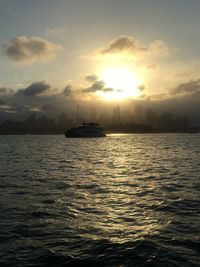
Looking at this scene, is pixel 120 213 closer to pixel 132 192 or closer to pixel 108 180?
pixel 132 192

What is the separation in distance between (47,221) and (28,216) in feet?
5.31

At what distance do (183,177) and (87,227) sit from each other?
920 inches

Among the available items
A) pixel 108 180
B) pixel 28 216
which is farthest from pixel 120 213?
pixel 108 180

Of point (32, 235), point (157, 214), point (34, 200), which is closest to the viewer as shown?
point (32, 235)

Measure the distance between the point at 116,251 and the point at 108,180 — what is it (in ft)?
74.6

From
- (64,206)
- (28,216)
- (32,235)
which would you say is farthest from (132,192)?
(32,235)

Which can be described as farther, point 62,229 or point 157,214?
point 157,214

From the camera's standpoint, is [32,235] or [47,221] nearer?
[32,235]

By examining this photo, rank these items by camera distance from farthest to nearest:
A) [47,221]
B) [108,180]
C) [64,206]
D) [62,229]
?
[108,180]
[64,206]
[47,221]
[62,229]

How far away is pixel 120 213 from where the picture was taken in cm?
2108

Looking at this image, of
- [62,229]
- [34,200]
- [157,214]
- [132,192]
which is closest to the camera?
[62,229]

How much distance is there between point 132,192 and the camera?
28922 mm

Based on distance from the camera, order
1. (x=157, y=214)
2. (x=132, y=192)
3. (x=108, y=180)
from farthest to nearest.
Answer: (x=108, y=180)
(x=132, y=192)
(x=157, y=214)

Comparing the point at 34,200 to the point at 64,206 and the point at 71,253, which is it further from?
the point at 71,253
